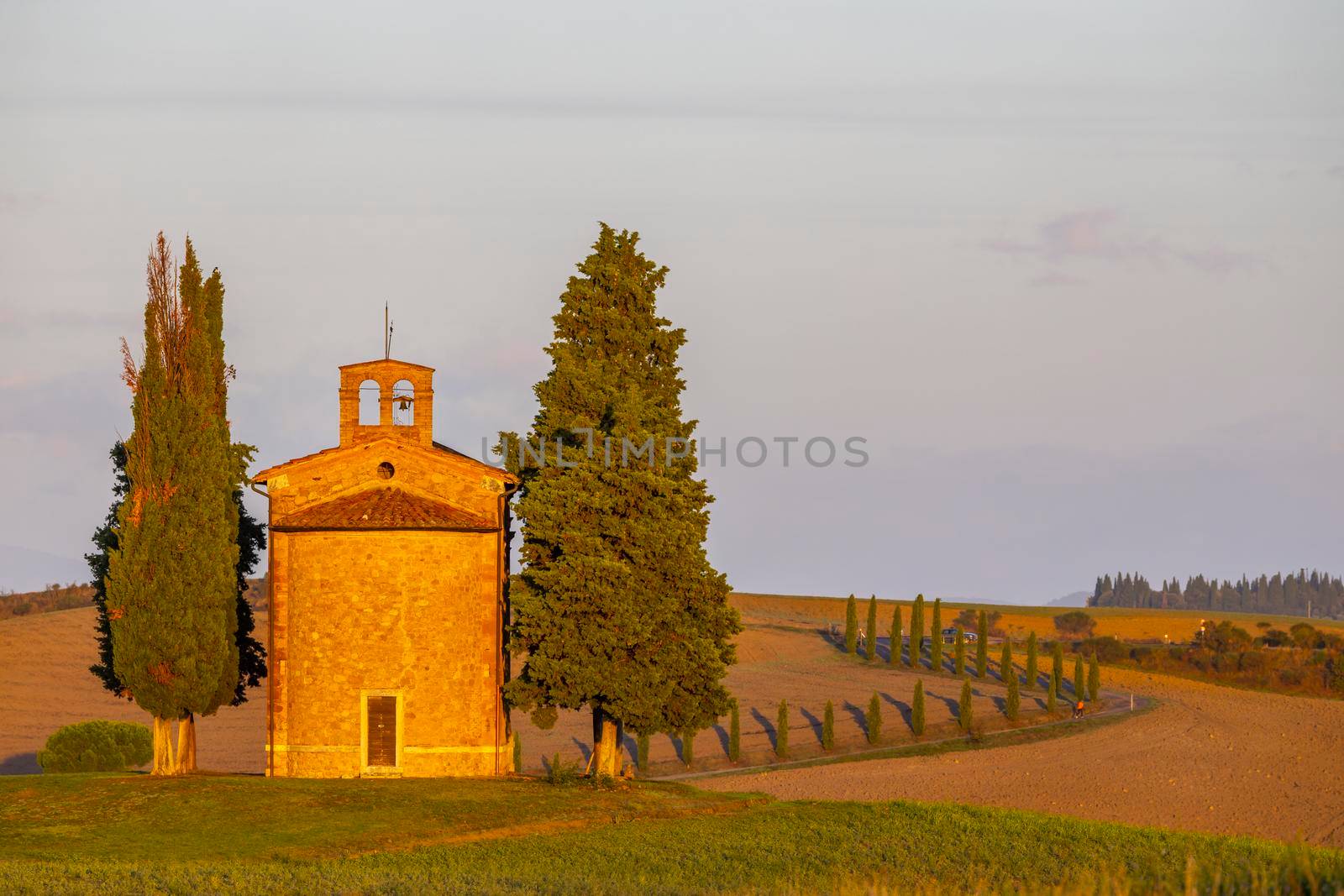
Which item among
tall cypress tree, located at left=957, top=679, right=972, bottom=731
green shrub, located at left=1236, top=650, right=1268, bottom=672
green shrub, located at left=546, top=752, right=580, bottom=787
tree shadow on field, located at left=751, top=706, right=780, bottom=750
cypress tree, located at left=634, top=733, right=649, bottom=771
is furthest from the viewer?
green shrub, located at left=1236, top=650, right=1268, bottom=672

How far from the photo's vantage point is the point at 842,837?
30391 mm

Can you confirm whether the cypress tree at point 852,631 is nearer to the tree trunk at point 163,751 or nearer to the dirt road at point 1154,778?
the dirt road at point 1154,778

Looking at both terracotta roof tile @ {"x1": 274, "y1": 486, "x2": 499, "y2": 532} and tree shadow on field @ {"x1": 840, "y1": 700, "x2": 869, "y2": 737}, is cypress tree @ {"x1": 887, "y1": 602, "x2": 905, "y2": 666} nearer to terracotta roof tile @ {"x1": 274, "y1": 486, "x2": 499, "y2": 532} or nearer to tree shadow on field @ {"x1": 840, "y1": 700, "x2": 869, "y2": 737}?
tree shadow on field @ {"x1": 840, "y1": 700, "x2": 869, "y2": 737}

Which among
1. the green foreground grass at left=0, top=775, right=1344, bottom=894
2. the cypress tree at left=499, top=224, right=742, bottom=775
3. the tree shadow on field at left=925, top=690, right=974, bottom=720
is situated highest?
the cypress tree at left=499, top=224, right=742, bottom=775

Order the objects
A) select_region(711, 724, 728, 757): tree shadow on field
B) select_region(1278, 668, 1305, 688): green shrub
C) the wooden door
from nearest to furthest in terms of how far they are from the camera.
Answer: the wooden door, select_region(711, 724, 728, 757): tree shadow on field, select_region(1278, 668, 1305, 688): green shrub

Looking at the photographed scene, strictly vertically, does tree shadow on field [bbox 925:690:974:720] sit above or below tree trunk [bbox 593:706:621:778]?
below

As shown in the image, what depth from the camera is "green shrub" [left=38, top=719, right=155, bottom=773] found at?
46.1 m

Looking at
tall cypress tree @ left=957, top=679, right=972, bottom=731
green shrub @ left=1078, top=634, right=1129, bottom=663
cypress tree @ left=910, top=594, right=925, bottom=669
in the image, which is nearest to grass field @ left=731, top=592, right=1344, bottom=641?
green shrub @ left=1078, top=634, right=1129, bottom=663

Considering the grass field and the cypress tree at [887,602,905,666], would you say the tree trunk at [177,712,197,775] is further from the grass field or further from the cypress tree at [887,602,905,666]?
the grass field

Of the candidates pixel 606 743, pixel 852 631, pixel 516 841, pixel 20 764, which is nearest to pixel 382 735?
pixel 606 743

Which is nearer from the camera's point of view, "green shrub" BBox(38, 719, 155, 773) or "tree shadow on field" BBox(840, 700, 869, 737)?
"green shrub" BBox(38, 719, 155, 773)

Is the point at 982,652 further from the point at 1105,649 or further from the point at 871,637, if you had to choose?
the point at 1105,649

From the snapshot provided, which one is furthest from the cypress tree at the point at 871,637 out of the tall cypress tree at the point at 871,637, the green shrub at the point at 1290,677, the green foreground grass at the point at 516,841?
the green foreground grass at the point at 516,841

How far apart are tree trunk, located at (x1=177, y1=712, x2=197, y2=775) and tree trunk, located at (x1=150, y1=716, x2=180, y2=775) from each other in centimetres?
19
